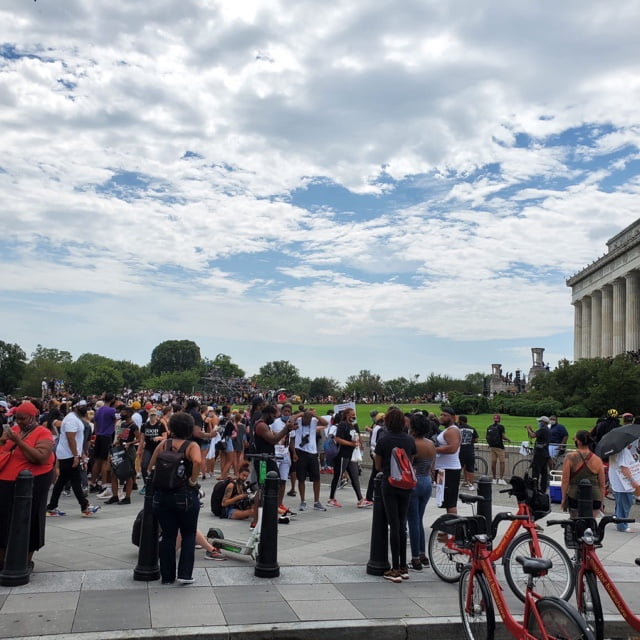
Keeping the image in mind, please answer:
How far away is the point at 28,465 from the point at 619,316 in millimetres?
74968

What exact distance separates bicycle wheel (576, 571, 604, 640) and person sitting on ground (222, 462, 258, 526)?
22.2ft

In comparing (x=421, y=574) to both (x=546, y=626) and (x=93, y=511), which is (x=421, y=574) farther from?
(x=93, y=511)

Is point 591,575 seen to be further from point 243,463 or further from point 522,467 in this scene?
point 522,467

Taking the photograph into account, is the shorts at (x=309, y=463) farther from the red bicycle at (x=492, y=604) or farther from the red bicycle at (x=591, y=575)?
the red bicycle at (x=591, y=575)

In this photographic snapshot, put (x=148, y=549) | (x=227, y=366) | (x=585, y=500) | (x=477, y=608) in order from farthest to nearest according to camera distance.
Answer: (x=227, y=366), (x=585, y=500), (x=148, y=549), (x=477, y=608)

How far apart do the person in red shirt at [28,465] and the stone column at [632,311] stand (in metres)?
69.8

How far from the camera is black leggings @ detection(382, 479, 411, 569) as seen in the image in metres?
8.16

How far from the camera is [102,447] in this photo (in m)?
14.5

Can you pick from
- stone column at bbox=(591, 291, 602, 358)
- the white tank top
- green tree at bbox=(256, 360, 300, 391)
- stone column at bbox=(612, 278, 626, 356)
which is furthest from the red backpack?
green tree at bbox=(256, 360, 300, 391)

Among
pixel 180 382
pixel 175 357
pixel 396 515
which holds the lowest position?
pixel 396 515

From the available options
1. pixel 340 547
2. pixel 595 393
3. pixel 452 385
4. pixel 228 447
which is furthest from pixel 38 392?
pixel 340 547

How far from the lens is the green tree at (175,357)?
169 meters

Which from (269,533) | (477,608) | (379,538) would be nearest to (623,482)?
(379,538)

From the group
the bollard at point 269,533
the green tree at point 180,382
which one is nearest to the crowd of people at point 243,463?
the bollard at point 269,533
